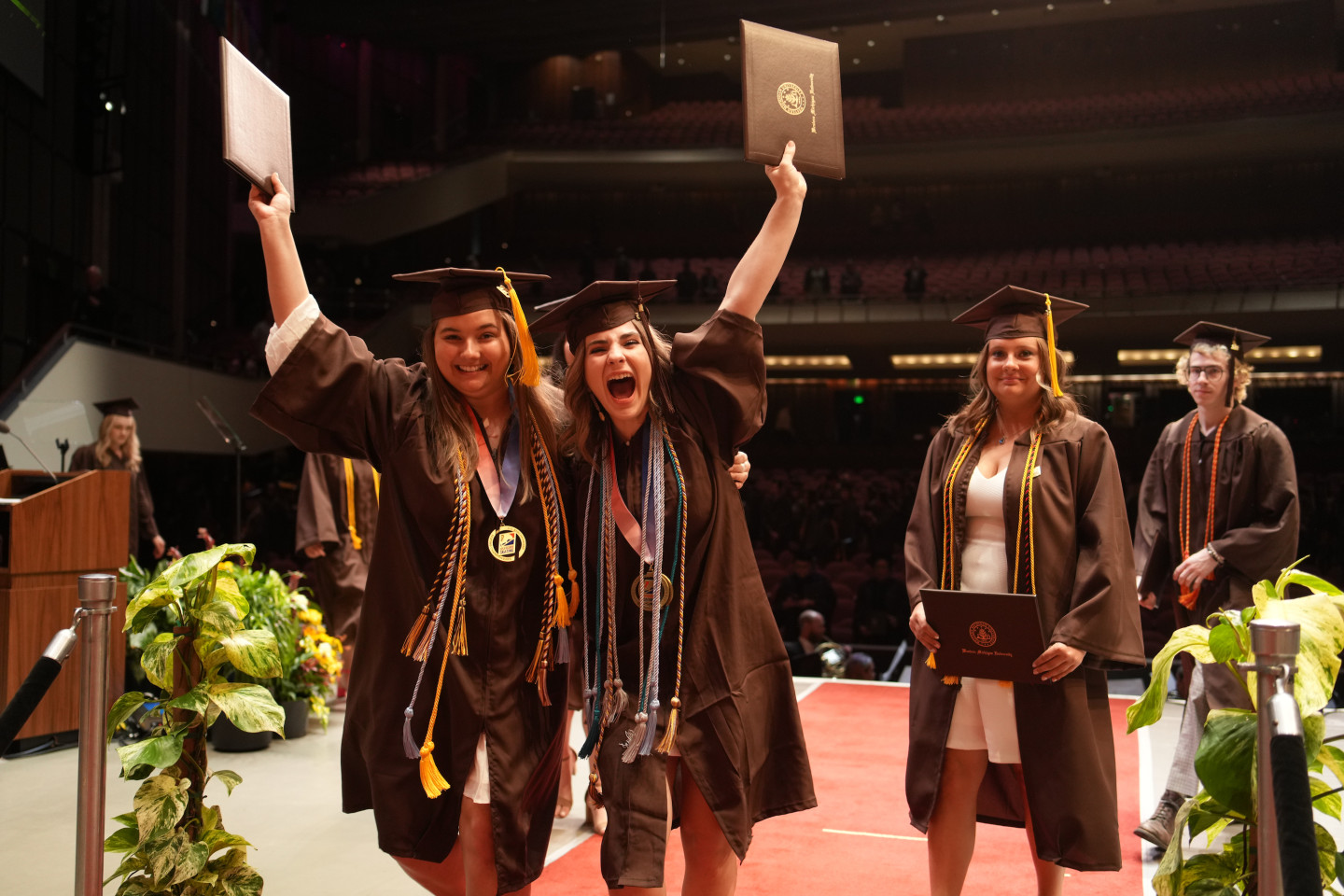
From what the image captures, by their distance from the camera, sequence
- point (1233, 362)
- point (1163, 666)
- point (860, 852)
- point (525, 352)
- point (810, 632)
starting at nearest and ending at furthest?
point (1163, 666)
point (525, 352)
point (860, 852)
point (1233, 362)
point (810, 632)

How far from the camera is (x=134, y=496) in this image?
568cm

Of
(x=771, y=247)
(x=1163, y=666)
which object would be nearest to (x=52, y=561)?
(x=771, y=247)

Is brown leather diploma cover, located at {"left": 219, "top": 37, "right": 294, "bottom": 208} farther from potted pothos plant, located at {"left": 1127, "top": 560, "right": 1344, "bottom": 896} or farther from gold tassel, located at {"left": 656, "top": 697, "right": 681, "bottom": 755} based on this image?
potted pothos plant, located at {"left": 1127, "top": 560, "right": 1344, "bottom": 896}

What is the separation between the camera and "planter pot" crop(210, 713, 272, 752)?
454 cm

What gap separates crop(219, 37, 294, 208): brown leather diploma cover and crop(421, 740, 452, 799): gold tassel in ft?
3.30

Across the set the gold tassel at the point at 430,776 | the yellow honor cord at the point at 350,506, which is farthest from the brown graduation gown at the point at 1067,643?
the yellow honor cord at the point at 350,506

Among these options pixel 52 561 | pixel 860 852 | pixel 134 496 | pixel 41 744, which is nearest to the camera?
pixel 860 852

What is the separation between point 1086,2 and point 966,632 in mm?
14429

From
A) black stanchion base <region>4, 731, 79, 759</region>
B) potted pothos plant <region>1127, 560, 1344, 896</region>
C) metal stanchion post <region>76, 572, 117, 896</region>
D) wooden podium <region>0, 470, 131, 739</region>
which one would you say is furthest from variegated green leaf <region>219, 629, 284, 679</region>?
black stanchion base <region>4, 731, 79, 759</region>

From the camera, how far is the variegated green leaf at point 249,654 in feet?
7.02

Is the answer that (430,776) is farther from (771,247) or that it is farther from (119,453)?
(119,453)

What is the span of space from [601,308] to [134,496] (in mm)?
4539

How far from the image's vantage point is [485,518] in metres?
1.94

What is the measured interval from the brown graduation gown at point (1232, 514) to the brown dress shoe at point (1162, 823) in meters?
0.32
